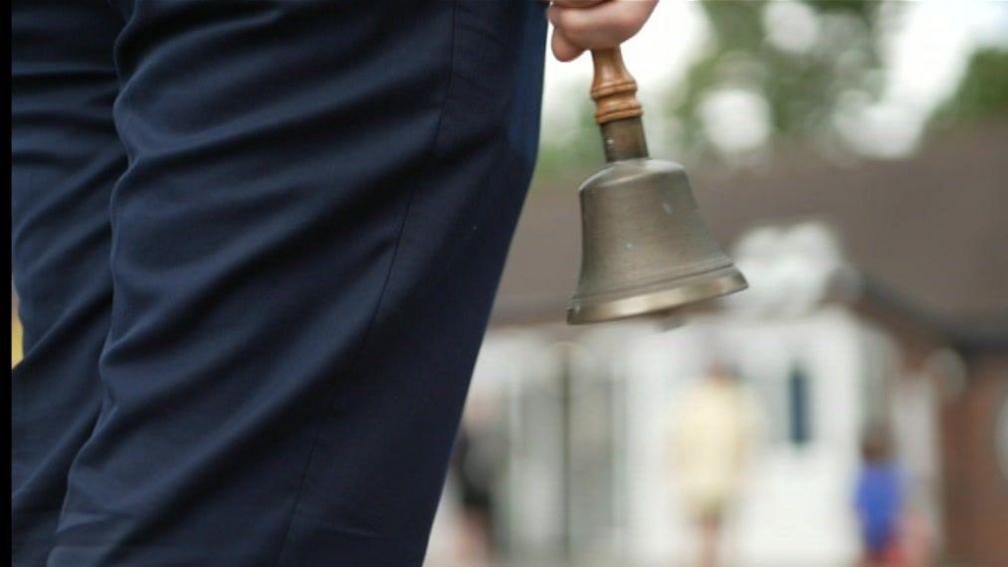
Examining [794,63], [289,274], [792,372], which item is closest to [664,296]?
[289,274]

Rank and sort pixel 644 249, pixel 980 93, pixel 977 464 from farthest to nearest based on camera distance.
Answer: pixel 980 93 → pixel 977 464 → pixel 644 249

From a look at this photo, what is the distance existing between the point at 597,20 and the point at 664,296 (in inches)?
10.0

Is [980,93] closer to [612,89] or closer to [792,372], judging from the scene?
[792,372]

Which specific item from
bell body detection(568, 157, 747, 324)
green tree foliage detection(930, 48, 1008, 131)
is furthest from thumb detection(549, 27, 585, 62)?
green tree foliage detection(930, 48, 1008, 131)

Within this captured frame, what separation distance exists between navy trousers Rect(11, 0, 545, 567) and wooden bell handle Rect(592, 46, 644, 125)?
143 millimetres

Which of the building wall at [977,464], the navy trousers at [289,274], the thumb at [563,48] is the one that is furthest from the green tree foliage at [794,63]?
the navy trousers at [289,274]

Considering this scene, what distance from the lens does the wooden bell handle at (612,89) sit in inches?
67.2

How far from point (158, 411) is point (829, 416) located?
25.2m

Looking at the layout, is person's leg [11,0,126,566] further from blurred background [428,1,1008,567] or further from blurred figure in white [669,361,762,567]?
blurred background [428,1,1008,567]

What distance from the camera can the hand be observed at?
157 centimetres

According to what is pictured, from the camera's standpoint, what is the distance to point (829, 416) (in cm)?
2612

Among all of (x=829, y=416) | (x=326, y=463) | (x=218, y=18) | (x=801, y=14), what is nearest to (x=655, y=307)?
(x=326, y=463)

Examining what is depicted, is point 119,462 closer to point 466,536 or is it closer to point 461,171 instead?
point 461,171

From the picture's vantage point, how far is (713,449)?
53.7 ft
